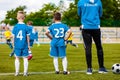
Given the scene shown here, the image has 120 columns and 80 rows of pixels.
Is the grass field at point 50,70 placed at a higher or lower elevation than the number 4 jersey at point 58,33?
lower

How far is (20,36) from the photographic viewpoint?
11234 mm

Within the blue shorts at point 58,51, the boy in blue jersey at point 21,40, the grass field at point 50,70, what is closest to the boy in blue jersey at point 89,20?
the grass field at point 50,70

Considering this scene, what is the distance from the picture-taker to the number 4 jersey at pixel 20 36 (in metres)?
11.2

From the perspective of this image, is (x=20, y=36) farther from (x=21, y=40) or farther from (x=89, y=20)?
(x=89, y=20)

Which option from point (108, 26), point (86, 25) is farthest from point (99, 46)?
point (108, 26)

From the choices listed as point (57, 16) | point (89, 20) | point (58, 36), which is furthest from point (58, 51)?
point (89, 20)

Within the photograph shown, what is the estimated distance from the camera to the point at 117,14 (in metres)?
85.7

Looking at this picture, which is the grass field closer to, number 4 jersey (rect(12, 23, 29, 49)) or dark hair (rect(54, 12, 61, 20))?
number 4 jersey (rect(12, 23, 29, 49))

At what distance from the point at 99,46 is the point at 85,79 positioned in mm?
1787

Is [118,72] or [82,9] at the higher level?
[82,9]

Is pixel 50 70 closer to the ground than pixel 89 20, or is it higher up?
closer to the ground

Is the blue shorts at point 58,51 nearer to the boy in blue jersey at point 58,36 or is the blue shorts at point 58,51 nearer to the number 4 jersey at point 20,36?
the boy in blue jersey at point 58,36

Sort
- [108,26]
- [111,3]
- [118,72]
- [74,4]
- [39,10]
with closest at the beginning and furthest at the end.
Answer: [118,72] → [108,26] → [111,3] → [74,4] → [39,10]

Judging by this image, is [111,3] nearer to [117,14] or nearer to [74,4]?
[117,14]
